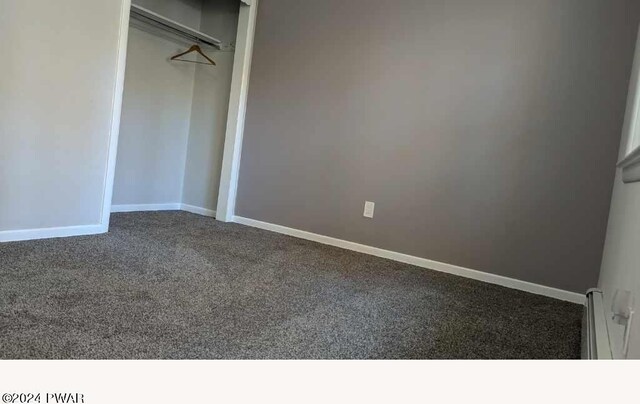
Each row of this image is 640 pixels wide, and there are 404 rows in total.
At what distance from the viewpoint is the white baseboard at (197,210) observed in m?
3.75

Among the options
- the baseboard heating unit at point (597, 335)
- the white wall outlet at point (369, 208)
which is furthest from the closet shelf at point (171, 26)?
the baseboard heating unit at point (597, 335)

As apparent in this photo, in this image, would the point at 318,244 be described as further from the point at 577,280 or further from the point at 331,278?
the point at 577,280

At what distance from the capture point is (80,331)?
1.31 meters

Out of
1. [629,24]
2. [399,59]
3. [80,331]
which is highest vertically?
[629,24]

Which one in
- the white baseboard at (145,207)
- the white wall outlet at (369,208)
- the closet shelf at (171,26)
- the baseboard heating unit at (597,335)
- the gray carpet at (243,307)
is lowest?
the gray carpet at (243,307)

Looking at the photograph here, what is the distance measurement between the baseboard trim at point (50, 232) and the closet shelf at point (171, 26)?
148 cm

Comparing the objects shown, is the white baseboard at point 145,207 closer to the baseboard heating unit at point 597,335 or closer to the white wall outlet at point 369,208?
the white wall outlet at point 369,208

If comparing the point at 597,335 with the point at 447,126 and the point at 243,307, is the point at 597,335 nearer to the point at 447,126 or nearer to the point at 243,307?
the point at 243,307

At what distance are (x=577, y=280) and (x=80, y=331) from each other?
7.76 ft

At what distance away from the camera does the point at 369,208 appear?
3033 mm

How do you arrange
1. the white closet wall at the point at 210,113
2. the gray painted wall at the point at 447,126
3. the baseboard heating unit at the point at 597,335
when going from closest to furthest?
the baseboard heating unit at the point at 597,335 → the gray painted wall at the point at 447,126 → the white closet wall at the point at 210,113

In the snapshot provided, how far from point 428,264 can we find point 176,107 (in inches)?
94.4
